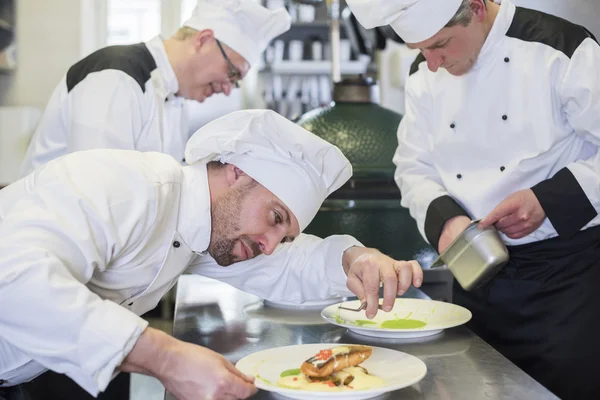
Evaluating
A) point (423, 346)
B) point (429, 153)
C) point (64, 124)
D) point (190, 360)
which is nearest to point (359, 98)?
point (429, 153)

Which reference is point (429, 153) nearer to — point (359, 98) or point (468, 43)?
point (468, 43)

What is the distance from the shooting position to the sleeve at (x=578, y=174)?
6.09ft

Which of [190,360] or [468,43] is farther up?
[468,43]

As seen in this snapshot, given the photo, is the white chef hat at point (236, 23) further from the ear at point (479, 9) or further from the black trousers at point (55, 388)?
the black trousers at point (55, 388)

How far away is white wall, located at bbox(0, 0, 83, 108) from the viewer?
6434 millimetres

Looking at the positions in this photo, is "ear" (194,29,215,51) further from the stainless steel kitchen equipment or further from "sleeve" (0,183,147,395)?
"sleeve" (0,183,147,395)

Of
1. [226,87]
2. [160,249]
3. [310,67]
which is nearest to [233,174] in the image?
[160,249]

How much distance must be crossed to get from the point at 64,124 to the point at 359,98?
108cm

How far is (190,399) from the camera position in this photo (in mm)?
1158

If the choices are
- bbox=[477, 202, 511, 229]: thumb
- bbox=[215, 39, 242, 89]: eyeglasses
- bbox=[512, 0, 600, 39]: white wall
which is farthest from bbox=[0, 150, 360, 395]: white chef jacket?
bbox=[512, 0, 600, 39]: white wall

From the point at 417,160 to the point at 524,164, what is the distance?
1.17 feet

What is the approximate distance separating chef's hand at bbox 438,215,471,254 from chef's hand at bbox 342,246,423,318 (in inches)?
11.6

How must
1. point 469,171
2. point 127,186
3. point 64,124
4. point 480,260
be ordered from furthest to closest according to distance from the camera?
1. point 64,124
2. point 469,171
3. point 480,260
4. point 127,186

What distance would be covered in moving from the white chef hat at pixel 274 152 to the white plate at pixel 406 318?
0.84 ft
